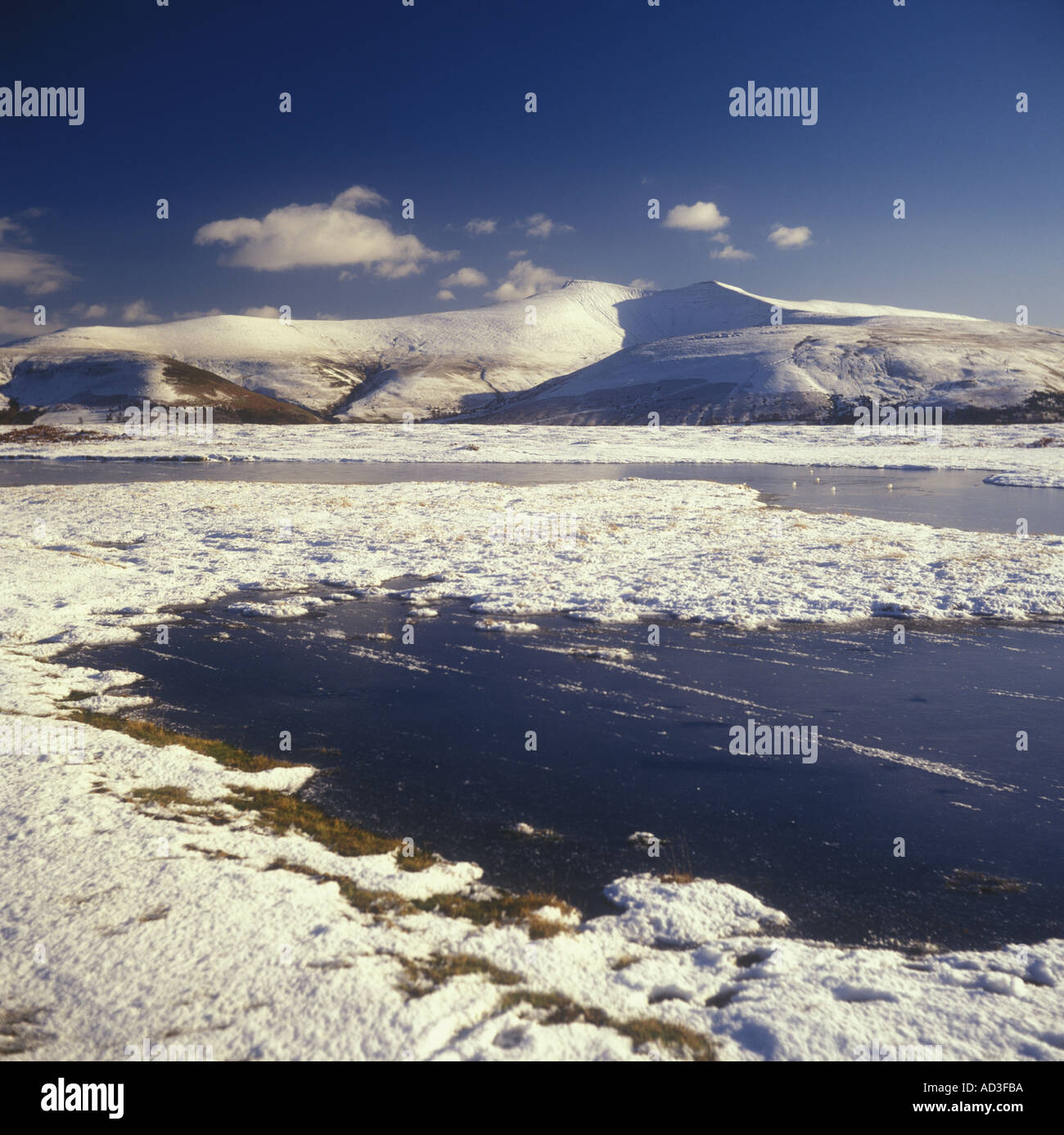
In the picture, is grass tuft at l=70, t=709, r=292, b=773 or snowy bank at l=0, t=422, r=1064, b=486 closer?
grass tuft at l=70, t=709, r=292, b=773

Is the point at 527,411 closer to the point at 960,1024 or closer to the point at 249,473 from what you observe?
the point at 249,473

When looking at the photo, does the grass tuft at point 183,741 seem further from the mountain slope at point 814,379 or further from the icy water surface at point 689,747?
the mountain slope at point 814,379

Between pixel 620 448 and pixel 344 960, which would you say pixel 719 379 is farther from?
pixel 344 960

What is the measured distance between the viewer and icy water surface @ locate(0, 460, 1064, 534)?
112 ft

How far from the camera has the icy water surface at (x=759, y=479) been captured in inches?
1344

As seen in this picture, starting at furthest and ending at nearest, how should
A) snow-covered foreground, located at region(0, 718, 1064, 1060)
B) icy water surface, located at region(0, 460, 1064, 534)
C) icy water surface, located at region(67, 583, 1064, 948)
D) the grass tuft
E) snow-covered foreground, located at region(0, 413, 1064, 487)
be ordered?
1. snow-covered foreground, located at region(0, 413, 1064, 487)
2. icy water surface, located at region(0, 460, 1064, 534)
3. the grass tuft
4. icy water surface, located at region(67, 583, 1064, 948)
5. snow-covered foreground, located at region(0, 718, 1064, 1060)

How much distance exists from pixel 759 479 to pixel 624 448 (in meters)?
24.0

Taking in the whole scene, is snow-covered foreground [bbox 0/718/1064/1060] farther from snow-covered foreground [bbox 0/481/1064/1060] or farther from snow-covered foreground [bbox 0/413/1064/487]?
snow-covered foreground [bbox 0/413/1064/487]

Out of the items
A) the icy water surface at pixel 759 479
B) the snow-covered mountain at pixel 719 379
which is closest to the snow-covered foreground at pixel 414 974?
the icy water surface at pixel 759 479

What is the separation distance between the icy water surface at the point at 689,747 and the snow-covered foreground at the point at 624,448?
130 feet

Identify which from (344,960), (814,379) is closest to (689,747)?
(344,960)

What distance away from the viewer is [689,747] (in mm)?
11305

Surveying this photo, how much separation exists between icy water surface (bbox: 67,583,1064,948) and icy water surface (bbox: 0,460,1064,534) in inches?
717

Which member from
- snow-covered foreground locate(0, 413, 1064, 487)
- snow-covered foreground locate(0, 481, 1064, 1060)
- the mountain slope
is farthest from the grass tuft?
the mountain slope
